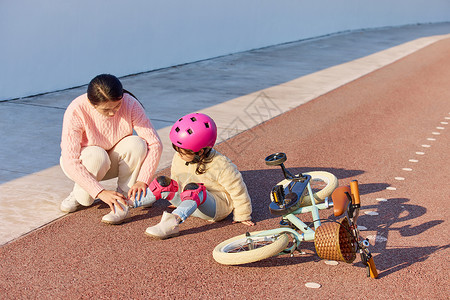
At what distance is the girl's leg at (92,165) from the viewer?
4492 mm

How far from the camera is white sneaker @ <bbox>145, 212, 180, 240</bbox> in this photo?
13.6 feet

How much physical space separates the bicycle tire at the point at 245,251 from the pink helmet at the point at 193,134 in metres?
0.76

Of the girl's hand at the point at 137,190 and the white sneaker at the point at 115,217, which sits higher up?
the girl's hand at the point at 137,190

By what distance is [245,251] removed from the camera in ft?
12.2

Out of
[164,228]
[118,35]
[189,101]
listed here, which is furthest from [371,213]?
[118,35]

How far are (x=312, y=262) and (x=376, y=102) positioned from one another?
6636mm

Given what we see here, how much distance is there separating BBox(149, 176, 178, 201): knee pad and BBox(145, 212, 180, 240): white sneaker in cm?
21

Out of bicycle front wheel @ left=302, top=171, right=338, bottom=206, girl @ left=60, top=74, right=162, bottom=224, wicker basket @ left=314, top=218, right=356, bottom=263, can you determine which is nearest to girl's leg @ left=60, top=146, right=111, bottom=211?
girl @ left=60, top=74, right=162, bottom=224

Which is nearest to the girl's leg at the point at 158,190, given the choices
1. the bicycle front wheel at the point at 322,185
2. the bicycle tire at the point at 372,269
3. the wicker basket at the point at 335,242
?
the bicycle front wheel at the point at 322,185

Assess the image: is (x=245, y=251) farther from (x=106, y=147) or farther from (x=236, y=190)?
(x=106, y=147)

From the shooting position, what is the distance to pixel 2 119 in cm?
764

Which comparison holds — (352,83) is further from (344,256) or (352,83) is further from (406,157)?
(344,256)

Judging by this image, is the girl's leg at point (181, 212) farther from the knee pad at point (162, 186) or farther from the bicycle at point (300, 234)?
the bicycle at point (300, 234)

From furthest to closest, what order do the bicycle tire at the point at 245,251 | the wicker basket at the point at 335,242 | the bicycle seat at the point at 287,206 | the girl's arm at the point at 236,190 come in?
1. the girl's arm at the point at 236,190
2. the bicycle seat at the point at 287,206
3. the bicycle tire at the point at 245,251
4. the wicker basket at the point at 335,242
